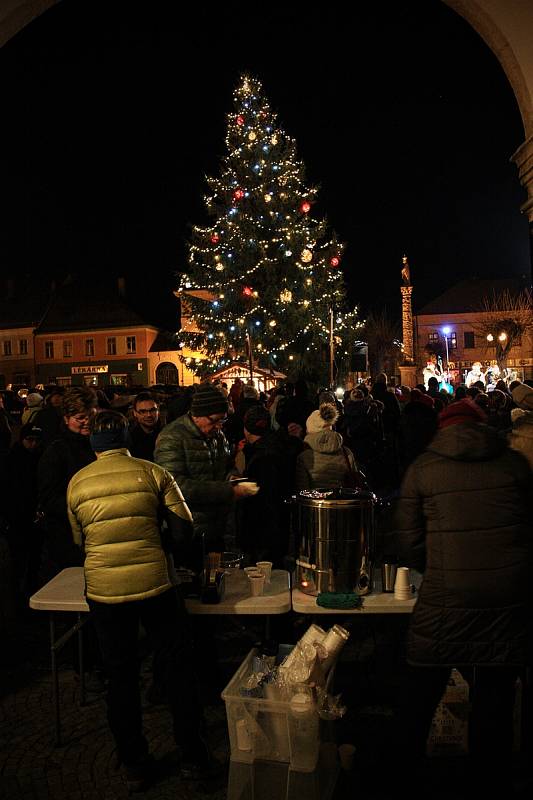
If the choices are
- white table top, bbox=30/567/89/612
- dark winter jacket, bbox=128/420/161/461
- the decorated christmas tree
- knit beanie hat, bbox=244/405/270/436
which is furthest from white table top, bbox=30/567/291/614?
the decorated christmas tree

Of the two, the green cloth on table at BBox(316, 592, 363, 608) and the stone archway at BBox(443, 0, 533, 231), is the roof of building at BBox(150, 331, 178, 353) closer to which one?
the stone archway at BBox(443, 0, 533, 231)

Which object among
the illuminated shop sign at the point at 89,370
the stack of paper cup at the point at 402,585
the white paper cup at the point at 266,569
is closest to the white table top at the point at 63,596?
the white paper cup at the point at 266,569

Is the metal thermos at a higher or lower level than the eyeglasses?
lower

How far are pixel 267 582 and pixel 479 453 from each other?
1.92m

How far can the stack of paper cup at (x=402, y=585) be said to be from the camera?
4.18 meters

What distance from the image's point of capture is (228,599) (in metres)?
4.30

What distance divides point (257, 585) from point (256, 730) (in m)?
1.06

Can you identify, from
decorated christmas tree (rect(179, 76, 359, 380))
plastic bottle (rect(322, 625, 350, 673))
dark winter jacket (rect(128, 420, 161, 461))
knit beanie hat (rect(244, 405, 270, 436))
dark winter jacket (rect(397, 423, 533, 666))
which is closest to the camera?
dark winter jacket (rect(397, 423, 533, 666))

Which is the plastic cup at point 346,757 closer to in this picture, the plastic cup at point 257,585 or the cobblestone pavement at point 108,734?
the cobblestone pavement at point 108,734

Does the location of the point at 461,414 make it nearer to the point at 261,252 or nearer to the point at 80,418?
the point at 80,418

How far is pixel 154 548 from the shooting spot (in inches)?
150

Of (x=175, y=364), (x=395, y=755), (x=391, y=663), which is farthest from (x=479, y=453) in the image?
(x=175, y=364)

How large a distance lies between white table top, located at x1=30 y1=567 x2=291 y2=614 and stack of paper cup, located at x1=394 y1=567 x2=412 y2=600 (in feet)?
2.21

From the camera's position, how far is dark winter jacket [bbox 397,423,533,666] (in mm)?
3240
